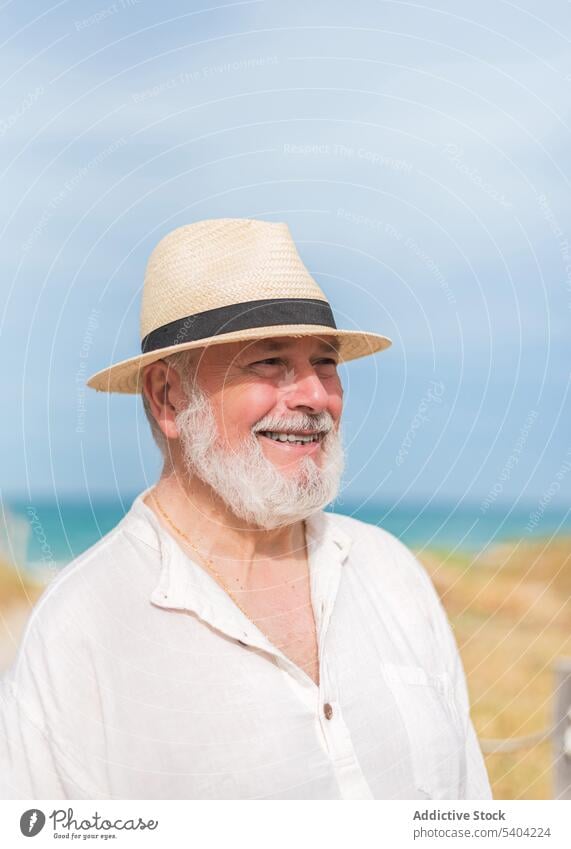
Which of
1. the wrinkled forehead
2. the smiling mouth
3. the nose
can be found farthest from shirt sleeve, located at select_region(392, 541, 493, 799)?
the wrinkled forehead

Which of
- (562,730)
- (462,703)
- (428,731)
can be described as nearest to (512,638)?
(562,730)

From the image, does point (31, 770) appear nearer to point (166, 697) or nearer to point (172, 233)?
point (166, 697)

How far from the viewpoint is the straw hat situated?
93.8 inches

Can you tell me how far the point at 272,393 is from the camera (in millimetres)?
2414

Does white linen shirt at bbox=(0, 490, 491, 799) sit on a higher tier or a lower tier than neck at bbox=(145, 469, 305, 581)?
lower

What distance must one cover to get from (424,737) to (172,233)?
155 centimetres

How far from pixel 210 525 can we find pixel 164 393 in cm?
39

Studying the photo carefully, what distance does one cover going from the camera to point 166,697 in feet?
7.74

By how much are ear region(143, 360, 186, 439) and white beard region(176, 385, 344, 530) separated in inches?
1.5

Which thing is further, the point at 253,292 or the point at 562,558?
the point at 562,558

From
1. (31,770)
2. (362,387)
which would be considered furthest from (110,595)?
(362,387)

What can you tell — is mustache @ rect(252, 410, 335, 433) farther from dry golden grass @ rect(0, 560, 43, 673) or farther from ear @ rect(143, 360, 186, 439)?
dry golden grass @ rect(0, 560, 43, 673)

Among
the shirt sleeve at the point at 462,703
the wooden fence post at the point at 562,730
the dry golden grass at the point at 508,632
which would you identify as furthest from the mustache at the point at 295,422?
the wooden fence post at the point at 562,730

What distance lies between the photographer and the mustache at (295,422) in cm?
243
